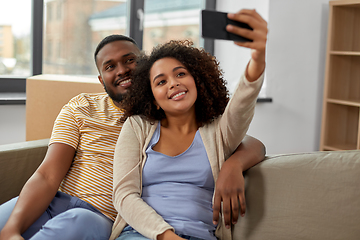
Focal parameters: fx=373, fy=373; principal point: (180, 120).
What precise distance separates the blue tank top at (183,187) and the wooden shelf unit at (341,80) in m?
2.11

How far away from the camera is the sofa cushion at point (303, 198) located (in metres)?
1.03

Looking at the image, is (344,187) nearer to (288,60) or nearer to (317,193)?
(317,193)

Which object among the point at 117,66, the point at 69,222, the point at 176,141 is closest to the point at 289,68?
the point at 117,66

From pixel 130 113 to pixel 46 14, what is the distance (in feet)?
5.15

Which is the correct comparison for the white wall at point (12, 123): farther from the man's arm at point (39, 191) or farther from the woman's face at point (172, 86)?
the woman's face at point (172, 86)

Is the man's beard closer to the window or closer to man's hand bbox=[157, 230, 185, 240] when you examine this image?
man's hand bbox=[157, 230, 185, 240]

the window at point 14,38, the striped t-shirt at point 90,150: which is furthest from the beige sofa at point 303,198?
the window at point 14,38

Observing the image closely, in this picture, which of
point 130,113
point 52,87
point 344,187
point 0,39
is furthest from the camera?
point 0,39

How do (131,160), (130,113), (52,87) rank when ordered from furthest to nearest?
(52,87)
(130,113)
(131,160)

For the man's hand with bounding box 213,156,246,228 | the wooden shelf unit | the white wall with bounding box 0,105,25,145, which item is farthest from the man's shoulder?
the wooden shelf unit

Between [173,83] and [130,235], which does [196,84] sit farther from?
[130,235]

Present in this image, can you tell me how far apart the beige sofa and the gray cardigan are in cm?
11

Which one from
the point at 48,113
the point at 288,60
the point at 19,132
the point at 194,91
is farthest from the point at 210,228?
the point at 288,60

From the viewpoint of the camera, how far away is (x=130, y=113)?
4.27ft
